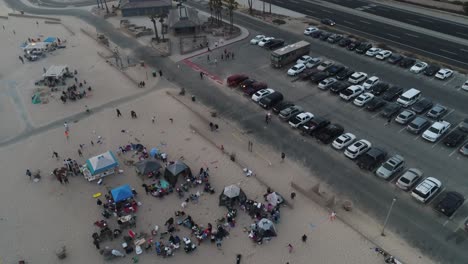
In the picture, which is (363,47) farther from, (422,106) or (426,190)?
(426,190)

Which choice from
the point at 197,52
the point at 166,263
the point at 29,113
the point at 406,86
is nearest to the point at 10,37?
the point at 29,113

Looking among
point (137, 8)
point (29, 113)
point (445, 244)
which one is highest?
point (137, 8)

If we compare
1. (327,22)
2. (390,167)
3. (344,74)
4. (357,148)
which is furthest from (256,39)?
(390,167)

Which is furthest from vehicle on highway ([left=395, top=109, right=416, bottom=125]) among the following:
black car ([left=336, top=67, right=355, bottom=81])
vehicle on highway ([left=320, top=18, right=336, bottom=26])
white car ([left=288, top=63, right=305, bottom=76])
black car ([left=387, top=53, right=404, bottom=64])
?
vehicle on highway ([left=320, top=18, right=336, bottom=26])

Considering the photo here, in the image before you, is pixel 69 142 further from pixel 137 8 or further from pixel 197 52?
pixel 137 8

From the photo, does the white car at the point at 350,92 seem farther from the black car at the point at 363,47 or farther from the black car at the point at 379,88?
the black car at the point at 363,47

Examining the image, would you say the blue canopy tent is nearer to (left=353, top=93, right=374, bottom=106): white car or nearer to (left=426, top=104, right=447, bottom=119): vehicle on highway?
(left=353, top=93, right=374, bottom=106): white car

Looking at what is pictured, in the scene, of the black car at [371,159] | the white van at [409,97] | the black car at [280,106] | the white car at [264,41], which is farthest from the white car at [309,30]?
the black car at [371,159]
